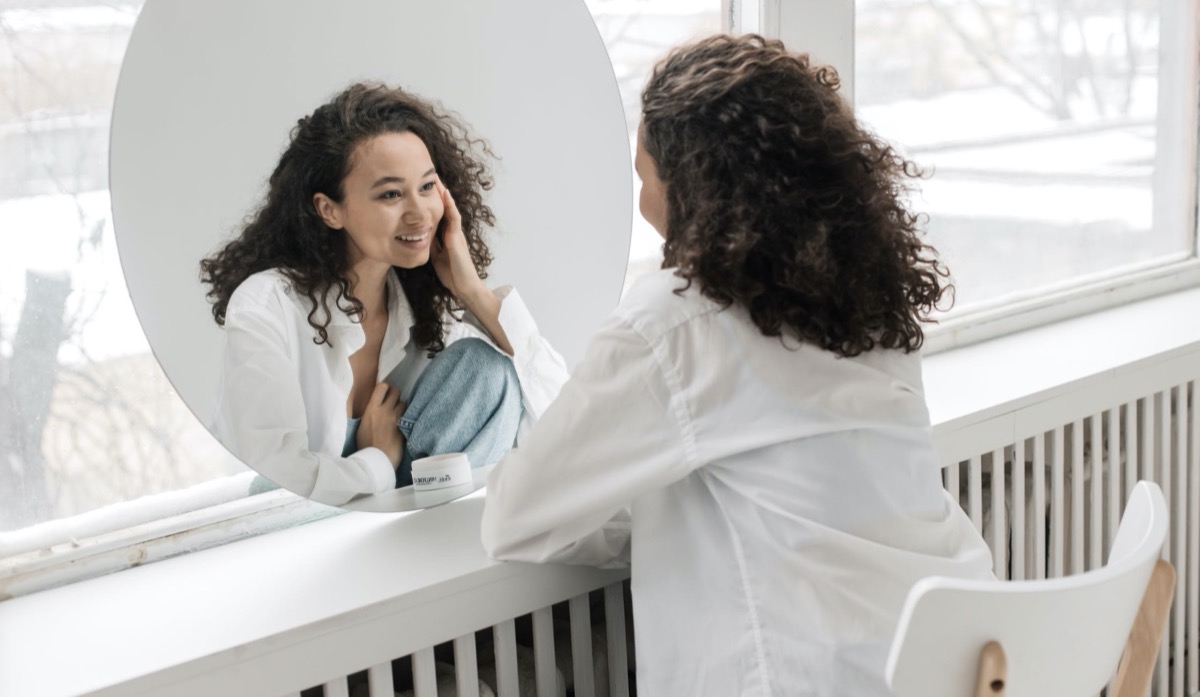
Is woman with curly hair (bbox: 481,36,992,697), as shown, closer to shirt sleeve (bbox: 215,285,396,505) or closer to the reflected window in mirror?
shirt sleeve (bbox: 215,285,396,505)

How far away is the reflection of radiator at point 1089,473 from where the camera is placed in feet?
5.48

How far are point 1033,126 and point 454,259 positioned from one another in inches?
53.6

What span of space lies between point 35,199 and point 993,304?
1.58 metres

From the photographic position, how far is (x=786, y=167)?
1.03 m

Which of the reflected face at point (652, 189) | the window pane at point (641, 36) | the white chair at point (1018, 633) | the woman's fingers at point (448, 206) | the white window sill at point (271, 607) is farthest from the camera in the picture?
the window pane at point (641, 36)

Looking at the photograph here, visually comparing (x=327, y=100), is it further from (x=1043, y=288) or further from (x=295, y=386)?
(x=1043, y=288)

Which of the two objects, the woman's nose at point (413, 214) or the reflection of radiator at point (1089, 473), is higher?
the woman's nose at point (413, 214)

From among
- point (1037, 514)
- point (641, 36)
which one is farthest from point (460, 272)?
point (1037, 514)

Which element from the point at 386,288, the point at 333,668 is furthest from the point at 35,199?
the point at 333,668

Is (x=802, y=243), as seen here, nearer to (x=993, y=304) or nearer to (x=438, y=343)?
(x=438, y=343)

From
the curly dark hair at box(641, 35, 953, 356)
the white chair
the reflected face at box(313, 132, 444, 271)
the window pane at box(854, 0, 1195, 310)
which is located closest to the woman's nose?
the reflected face at box(313, 132, 444, 271)

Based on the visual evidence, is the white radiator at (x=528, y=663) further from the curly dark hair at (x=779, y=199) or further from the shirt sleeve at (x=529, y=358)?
the curly dark hair at (x=779, y=199)

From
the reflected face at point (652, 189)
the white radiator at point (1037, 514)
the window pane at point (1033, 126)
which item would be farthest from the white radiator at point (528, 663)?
the window pane at point (1033, 126)

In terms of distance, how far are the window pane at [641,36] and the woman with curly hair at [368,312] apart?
0.38 metres
